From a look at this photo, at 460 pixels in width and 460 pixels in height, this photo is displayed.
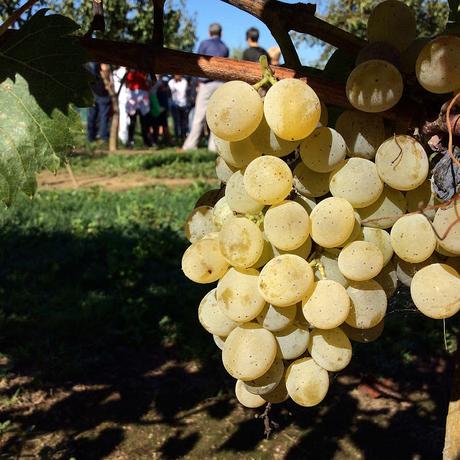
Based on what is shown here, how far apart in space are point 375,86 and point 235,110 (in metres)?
0.17

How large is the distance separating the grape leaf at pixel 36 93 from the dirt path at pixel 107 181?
5935 millimetres

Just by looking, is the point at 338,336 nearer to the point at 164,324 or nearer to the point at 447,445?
the point at 447,445

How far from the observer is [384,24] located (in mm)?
906

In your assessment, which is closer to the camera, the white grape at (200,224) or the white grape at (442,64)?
the white grape at (442,64)

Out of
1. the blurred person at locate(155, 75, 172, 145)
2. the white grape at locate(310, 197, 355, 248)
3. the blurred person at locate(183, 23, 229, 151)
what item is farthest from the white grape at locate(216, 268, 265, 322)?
the blurred person at locate(155, 75, 172, 145)

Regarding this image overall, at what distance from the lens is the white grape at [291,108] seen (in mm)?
775

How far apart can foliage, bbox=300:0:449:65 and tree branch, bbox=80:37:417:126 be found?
7.51 m

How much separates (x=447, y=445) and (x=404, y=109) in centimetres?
63

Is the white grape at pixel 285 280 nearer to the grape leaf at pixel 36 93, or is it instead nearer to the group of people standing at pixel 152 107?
the grape leaf at pixel 36 93

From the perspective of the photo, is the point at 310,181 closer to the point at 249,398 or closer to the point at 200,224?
the point at 200,224

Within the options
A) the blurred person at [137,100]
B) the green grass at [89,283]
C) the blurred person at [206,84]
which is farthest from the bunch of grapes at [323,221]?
the blurred person at [137,100]

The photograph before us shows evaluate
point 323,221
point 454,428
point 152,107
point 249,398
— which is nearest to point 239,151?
point 323,221

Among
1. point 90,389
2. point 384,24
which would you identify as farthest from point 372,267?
point 90,389

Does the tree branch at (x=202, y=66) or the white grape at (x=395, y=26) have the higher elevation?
the white grape at (x=395, y=26)
